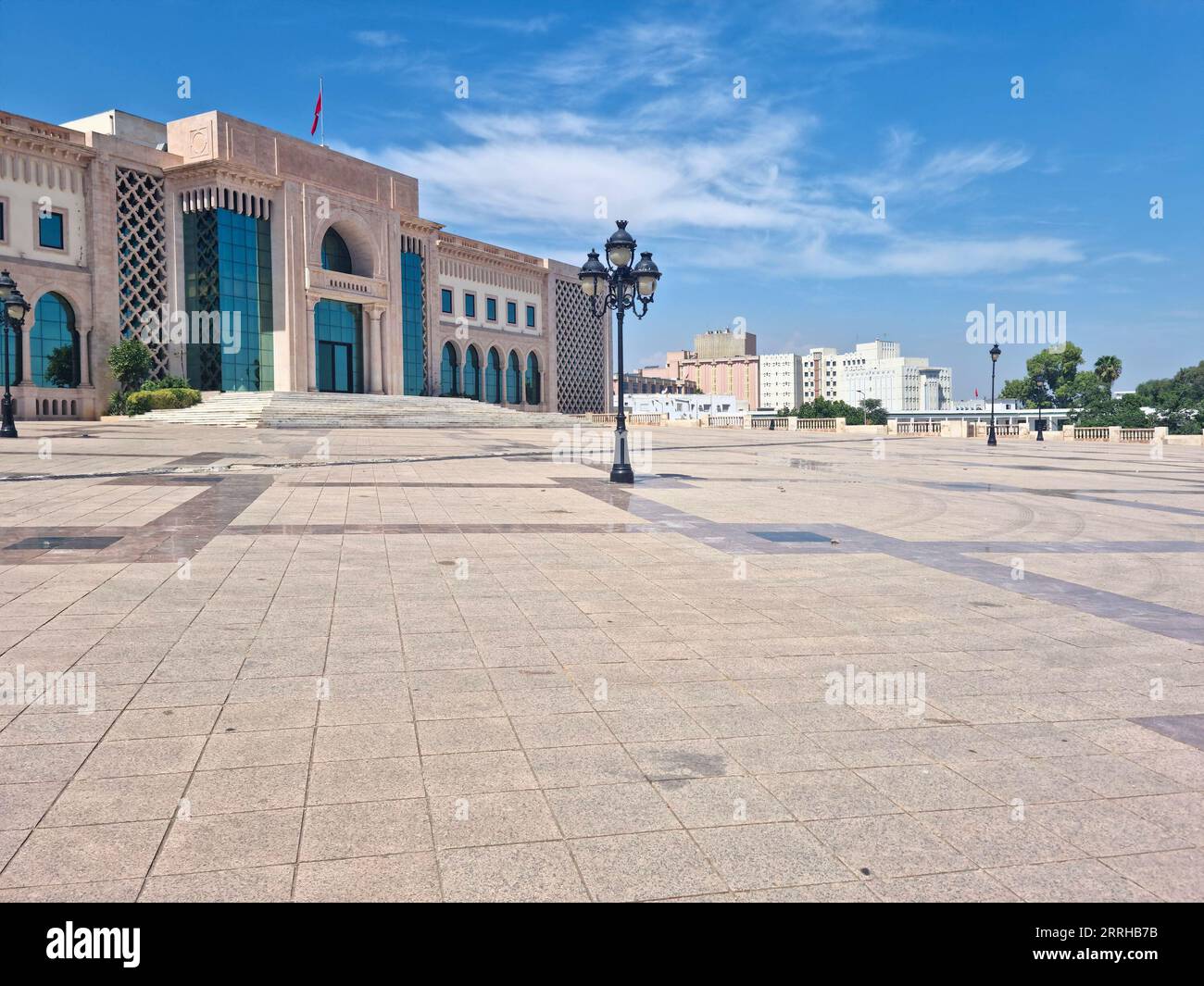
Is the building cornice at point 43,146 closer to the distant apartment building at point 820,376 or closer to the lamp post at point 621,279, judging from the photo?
the lamp post at point 621,279

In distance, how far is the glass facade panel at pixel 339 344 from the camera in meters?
52.0

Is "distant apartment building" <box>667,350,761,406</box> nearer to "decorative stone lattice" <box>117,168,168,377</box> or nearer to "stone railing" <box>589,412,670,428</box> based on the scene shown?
"stone railing" <box>589,412,670,428</box>

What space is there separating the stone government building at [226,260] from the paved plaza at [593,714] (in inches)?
1371

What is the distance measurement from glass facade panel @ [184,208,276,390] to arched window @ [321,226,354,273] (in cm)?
683

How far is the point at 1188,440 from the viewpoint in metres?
43.9

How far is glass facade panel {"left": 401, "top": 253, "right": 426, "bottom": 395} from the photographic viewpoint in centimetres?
5847

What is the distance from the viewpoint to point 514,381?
72938 millimetres

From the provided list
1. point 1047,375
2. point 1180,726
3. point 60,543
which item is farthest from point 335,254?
point 1047,375

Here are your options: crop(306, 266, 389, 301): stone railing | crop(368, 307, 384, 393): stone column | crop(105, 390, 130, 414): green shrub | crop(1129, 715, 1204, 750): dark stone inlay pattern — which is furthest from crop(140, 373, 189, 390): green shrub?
crop(1129, 715, 1204, 750): dark stone inlay pattern

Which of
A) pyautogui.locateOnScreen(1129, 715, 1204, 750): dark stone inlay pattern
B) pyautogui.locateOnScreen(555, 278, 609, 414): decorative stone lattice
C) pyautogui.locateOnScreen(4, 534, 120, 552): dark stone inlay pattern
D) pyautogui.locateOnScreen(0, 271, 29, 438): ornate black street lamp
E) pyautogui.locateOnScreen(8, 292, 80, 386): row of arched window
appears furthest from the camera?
pyautogui.locateOnScreen(555, 278, 609, 414): decorative stone lattice

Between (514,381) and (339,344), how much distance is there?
2130 centimetres

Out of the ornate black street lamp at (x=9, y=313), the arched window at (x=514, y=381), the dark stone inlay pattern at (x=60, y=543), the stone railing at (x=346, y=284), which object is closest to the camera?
the dark stone inlay pattern at (x=60, y=543)

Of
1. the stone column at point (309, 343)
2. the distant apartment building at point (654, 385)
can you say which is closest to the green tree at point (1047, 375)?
the distant apartment building at point (654, 385)

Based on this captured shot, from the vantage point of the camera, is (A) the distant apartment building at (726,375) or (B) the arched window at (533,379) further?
(A) the distant apartment building at (726,375)
